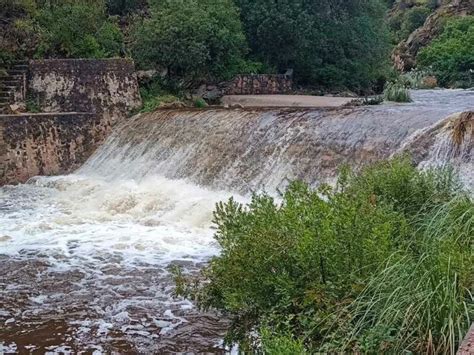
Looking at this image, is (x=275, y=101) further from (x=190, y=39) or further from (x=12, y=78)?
(x=12, y=78)

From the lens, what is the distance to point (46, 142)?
570 inches

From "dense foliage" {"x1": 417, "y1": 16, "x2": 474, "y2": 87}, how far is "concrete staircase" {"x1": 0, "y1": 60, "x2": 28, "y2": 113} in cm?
1738

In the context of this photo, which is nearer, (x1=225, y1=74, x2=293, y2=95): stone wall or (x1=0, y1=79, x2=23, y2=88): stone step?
(x1=0, y1=79, x2=23, y2=88): stone step

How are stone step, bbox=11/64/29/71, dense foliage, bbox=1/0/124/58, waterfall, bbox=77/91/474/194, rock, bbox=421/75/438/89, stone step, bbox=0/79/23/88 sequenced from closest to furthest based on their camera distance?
waterfall, bbox=77/91/474/194 < stone step, bbox=0/79/23/88 < stone step, bbox=11/64/29/71 < dense foliage, bbox=1/0/124/58 < rock, bbox=421/75/438/89

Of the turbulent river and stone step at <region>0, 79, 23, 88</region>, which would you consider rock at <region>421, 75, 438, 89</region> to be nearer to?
the turbulent river

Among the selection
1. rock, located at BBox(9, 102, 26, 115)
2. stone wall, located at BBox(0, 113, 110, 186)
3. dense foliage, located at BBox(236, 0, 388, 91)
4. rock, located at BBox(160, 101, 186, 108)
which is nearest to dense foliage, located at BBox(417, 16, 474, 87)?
dense foliage, located at BBox(236, 0, 388, 91)

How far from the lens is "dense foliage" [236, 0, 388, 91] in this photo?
1920 cm

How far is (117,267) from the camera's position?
25.2ft

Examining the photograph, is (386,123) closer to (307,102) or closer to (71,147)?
(307,102)

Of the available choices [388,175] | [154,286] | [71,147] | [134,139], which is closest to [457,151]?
[388,175]

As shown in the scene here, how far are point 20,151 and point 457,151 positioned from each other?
9711 millimetres

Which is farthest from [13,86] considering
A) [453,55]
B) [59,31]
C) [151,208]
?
[453,55]

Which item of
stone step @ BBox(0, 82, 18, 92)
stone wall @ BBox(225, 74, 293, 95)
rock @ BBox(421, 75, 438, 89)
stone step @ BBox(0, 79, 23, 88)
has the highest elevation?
stone step @ BBox(0, 79, 23, 88)

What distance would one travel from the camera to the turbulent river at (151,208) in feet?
19.1
